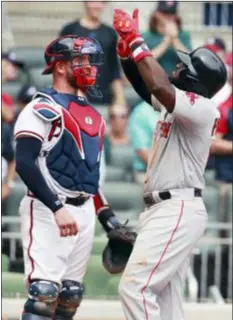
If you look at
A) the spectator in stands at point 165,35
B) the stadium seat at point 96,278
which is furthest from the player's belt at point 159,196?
the spectator in stands at point 165,35

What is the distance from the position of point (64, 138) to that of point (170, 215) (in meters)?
0.72

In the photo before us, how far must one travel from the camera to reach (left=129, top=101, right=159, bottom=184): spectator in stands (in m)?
10.1

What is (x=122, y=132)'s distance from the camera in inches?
432

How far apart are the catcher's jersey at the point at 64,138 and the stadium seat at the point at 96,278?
1.76 m

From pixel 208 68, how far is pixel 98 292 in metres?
2.57

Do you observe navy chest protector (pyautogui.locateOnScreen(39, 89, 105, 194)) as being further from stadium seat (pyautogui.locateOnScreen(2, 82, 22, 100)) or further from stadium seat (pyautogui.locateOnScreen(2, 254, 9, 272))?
stadium seat (pyautogui.locateOnScreen(2, 82, 22, 100))

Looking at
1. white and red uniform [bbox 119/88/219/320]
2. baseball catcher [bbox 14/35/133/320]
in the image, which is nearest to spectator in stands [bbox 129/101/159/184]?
baseball catcher [bbox 14/35/133/320]

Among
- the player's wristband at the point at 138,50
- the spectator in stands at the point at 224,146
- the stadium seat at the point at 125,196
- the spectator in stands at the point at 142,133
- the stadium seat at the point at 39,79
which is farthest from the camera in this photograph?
the stadium seat at the point at 39,79

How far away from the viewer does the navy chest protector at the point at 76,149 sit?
6.95 metres

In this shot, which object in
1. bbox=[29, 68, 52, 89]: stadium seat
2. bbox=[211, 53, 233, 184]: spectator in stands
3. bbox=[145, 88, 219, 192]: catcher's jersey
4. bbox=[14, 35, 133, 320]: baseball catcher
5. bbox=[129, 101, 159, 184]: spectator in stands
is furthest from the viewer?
bbox=[29, 68, 52, 89]: stadium seat

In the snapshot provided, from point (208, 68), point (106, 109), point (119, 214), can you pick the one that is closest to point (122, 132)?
point (106, 109)

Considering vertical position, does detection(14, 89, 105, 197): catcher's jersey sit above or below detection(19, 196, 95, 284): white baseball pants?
above

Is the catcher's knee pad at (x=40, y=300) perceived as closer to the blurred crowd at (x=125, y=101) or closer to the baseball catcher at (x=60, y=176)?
the baseball catcher at (x=60, y=176)

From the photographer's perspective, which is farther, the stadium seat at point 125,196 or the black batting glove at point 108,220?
the stadium seat at point 125,196
